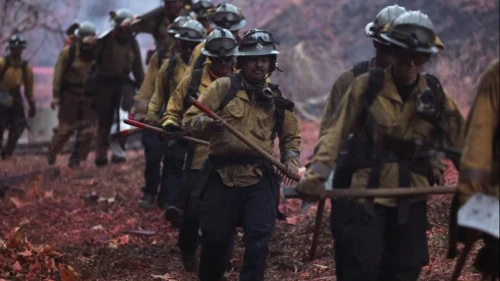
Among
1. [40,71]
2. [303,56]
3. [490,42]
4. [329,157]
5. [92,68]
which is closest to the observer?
[329,157]

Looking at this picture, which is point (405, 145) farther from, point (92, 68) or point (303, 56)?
point (303, 56)

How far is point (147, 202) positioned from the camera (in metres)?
12.2

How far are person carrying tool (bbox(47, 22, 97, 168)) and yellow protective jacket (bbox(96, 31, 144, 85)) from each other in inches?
29.7

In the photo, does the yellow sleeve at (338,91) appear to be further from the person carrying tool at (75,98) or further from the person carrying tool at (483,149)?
the person carrying tool at (75,98)

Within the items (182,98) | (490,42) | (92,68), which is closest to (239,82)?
(182,98)

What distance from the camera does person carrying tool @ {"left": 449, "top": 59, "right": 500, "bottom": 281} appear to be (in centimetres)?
525

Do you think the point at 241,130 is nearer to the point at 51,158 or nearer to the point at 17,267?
the point at 17,267

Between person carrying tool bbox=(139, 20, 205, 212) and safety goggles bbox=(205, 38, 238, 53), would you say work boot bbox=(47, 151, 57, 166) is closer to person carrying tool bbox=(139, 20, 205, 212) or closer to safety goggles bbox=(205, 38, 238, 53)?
person carrying tool bbox=(139, 20, 205, 212)

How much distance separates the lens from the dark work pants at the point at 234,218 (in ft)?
23.4

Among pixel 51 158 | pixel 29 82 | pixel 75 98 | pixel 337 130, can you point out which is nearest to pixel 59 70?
pixel 75 98

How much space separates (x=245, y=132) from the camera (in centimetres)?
733

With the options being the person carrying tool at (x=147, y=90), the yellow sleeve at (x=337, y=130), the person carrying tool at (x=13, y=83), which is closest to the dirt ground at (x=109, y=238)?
the person carrying tool at (x=147, y=90)

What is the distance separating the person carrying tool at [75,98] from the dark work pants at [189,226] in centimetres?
746

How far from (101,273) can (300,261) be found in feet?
5.83
